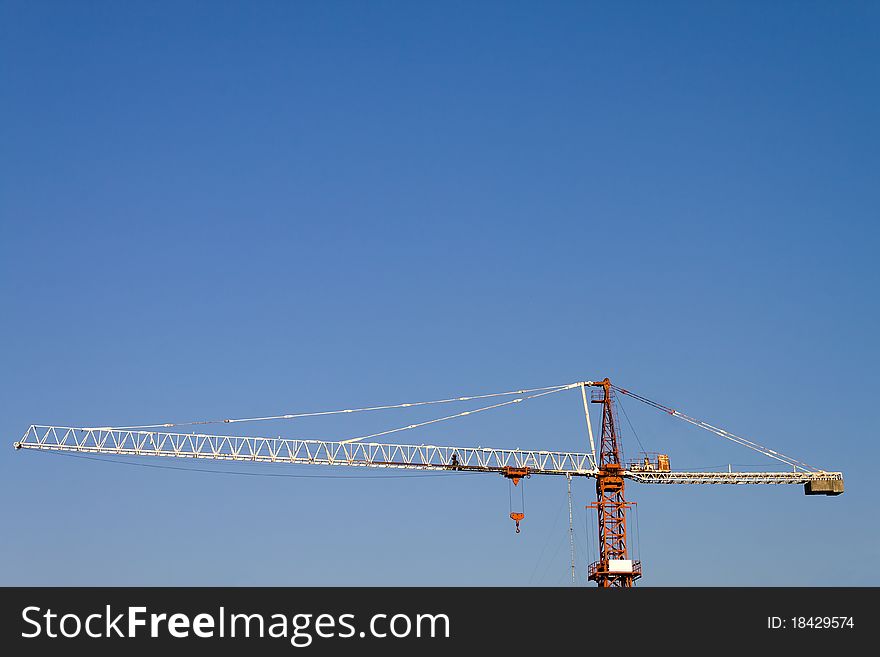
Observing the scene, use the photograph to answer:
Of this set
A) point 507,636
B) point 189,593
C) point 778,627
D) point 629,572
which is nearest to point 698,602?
point 778,627

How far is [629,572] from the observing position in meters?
199

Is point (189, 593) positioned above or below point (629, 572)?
below

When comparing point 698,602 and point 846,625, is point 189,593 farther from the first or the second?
point 846,625

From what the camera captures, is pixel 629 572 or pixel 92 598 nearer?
pixel 92 598

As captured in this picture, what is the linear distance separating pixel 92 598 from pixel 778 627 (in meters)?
55.6

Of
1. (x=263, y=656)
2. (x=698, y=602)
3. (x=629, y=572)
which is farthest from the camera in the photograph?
(x=629, y=572)

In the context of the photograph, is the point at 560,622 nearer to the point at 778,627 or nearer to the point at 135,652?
the point at 778,627

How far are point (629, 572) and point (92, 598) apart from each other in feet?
372

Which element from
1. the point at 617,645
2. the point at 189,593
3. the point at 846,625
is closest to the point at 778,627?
the point at 846,625

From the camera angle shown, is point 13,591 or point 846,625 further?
point 846,625

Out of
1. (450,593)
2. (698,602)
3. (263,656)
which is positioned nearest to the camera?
(263,656)

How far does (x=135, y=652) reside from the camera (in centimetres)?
9838

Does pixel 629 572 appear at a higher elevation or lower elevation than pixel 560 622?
higher

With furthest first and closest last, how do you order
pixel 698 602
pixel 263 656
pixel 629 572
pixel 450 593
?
1. pixel 629 572
2. pixel 698 602
3. pixel 450 593
4. pixel 263 656
